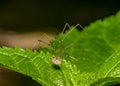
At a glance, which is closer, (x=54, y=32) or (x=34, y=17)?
(x=54, y=32)

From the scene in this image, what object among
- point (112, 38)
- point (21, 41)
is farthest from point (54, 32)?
point (112, 38)

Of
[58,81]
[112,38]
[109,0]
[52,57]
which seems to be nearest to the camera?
[58,81]

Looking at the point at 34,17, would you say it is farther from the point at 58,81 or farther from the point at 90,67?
the point at 58,81

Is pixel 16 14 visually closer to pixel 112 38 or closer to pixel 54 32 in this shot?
pixel 54 32

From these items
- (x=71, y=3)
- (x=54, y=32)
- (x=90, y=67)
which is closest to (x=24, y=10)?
(x=71, y=3)

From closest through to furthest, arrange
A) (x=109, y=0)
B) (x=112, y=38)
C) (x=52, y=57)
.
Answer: (x=52, y=57) < (x=112, y=38) < (x=109, y=0)

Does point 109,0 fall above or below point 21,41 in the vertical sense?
above
